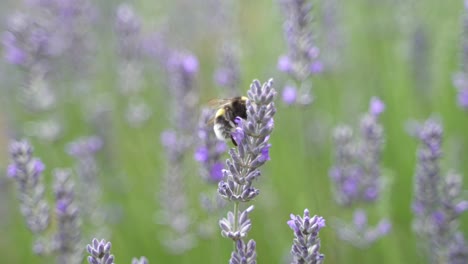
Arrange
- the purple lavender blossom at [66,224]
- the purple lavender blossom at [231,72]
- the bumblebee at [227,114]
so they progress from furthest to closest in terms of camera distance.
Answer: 1. the purple lavender blossom at [231,72]
2. the purple lavender blossom at [66,224]
3. the bumblebee at [227,114]

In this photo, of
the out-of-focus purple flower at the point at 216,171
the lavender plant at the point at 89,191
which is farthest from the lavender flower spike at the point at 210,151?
the lavender plant at the point at 89,191

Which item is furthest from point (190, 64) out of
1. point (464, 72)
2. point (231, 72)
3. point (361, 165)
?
point (464, 72)

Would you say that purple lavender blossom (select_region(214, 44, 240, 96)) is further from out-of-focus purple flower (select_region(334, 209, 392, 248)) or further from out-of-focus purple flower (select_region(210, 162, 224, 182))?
out-of-focus purple flower (select_region(334, 209, 392, 248))

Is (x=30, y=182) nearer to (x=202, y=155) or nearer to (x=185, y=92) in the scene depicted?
(x=202, y=155)

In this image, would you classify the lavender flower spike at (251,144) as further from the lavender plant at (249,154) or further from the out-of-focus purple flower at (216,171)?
the out-of-focus purple flower at (216,171)

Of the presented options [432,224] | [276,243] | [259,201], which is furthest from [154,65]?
[432,224]

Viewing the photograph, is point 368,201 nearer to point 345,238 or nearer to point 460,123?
point 345,238
